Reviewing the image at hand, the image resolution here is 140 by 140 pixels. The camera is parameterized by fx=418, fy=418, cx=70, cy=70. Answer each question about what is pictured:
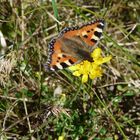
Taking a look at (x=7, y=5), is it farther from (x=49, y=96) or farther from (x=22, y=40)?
(x=49, y=96)

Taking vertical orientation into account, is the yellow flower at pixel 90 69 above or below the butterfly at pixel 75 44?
below

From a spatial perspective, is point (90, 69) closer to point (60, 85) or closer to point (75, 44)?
point (75, 44)

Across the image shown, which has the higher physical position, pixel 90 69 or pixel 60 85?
pixel 90 69

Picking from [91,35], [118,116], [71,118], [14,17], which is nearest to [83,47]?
[91,35]

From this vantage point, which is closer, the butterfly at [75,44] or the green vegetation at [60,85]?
the butterfly at [75,44]

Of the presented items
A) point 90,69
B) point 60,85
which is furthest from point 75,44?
point 60,85
